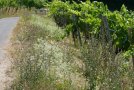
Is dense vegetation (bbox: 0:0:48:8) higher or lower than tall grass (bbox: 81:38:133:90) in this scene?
lower

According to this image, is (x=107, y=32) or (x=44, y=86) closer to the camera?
(x=44, y=86)

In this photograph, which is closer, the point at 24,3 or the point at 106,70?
the point at 106,70

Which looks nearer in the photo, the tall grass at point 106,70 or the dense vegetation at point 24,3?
the tall grass at point 106,70

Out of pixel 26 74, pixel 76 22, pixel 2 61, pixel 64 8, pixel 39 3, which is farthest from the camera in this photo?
pixel 39 3

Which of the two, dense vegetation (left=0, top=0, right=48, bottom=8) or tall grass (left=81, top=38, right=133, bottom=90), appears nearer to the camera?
tall grass (left=81, top=38, right=133, bottom=90)

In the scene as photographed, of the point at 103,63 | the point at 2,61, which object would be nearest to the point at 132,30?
the point at 103,63

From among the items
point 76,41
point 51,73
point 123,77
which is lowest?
point 76,41

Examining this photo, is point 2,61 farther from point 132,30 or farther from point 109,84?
point 109,84

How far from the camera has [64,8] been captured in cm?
2386

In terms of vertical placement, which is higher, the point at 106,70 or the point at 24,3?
the point at 106,70

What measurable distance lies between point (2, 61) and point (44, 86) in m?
5.32

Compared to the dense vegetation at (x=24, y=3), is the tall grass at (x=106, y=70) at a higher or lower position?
higher

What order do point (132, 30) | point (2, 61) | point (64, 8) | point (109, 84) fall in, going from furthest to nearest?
point (64, 8)
point (2, 61)
point (132, 30)
point (109, 84)

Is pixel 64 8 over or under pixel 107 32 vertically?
under
